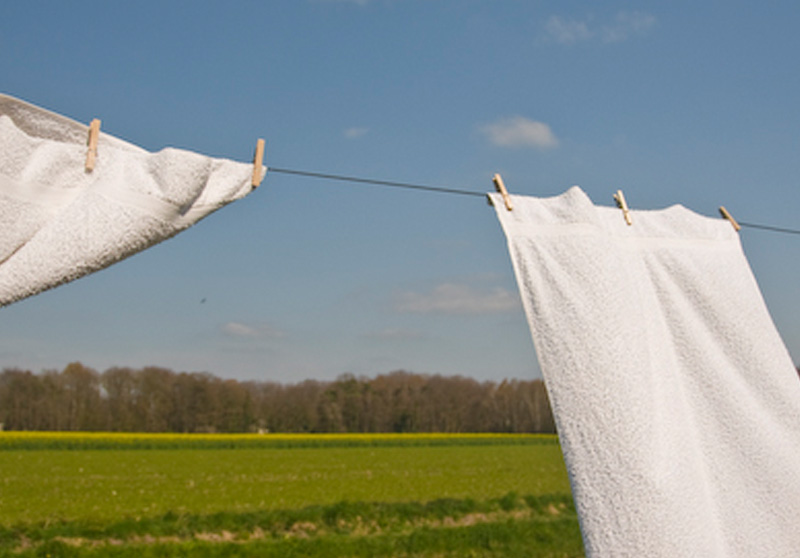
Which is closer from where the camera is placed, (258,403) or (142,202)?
(142,202)

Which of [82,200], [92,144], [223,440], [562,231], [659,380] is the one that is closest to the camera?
[82,200]

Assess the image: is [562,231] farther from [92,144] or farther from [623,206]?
[92,144]

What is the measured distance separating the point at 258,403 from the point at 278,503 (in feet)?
96.2

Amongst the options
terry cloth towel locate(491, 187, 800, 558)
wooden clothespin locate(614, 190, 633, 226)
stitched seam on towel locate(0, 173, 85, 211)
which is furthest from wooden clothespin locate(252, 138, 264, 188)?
wooden clothespin locate(614, 190, 633, 226)

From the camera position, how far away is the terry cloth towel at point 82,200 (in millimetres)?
2006

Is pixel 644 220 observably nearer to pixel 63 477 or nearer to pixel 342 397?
pixel 63 477

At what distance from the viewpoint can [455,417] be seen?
1801 inches

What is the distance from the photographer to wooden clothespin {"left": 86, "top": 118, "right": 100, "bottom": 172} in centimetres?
219

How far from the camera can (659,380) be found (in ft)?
7.68

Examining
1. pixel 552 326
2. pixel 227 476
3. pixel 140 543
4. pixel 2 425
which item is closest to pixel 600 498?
pixel 552 326

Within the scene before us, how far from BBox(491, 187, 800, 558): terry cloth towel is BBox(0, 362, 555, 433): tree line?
36.5 meters

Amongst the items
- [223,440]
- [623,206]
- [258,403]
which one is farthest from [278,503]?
[258,403]

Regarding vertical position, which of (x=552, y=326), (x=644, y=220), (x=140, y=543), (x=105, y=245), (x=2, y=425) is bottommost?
(x=140, y=543)

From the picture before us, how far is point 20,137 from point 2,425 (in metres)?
38.1
